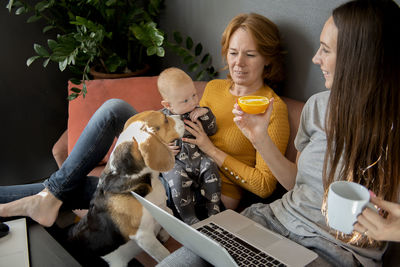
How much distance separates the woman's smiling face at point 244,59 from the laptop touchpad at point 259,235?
73 centimetres

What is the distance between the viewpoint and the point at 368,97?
106 centimetres

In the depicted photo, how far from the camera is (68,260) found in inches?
45.0

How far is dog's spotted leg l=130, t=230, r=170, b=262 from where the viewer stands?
1.23 m

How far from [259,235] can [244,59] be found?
829 mm

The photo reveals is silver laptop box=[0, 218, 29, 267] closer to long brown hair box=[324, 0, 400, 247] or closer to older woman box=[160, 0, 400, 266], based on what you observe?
older woman box=[160, 0, 400, 266]

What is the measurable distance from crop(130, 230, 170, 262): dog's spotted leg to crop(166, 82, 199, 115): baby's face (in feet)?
1.71

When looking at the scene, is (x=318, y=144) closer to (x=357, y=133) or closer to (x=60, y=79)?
(x=357, y=133)

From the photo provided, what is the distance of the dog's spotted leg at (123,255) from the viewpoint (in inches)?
49.4

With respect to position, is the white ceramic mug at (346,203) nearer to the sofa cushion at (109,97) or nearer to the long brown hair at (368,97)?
the long brown hair at (368,97)

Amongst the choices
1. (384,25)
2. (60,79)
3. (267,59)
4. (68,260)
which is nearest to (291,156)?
(267,59)

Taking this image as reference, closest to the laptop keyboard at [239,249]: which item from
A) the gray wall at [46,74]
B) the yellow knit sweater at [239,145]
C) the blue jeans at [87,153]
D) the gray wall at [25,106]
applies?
the yellow knit sweater at [239,145]

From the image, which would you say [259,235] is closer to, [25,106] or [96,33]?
[96,33]

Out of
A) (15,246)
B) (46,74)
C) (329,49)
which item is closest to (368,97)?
(329,49)

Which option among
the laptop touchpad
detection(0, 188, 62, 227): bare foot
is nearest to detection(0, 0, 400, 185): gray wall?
the laptop touchpad
